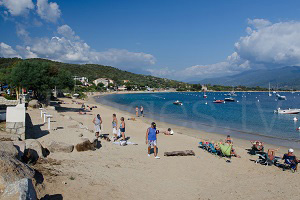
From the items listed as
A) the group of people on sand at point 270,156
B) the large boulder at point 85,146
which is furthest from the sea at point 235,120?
the large boulder at point 85,146

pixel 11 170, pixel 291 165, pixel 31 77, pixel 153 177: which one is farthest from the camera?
pixel 31 77

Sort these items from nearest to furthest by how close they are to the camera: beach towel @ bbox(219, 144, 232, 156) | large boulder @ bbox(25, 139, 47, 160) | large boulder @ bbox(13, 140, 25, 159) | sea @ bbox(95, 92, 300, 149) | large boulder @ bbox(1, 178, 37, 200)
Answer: large boulder @ bbox(1, 178, 37, 200) → large boulder @ bbox(13, 140, 25, 159) → large boulder @ bbox(25, 139, 47, 160) → beach towel @ bbox(219, 144, 232, 156) → sea @ bbox(95, 92, 300, 149)

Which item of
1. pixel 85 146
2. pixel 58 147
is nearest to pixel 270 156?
pixel 85 146

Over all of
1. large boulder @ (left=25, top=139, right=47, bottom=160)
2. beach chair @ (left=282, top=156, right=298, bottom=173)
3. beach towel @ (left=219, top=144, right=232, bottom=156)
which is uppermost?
large boulder @ (left=25, top=139, right=47, bottom=160)

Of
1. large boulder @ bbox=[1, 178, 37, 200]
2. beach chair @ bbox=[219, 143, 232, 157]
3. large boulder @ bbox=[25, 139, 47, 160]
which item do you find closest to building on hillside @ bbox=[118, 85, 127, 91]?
beach chair @ bbox=[219, 143, 232, 157]

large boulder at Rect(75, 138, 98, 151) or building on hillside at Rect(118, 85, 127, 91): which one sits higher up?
building on hillside at Rect(118, 85, 127, 91)

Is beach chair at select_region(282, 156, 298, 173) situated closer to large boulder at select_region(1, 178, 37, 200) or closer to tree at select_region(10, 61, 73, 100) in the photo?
large boulder at select_region(1, 178, 37, 200)

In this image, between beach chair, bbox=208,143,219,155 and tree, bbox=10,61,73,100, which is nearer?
beach chair, bbox=208,143,219,155

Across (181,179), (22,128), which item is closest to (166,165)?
(181,179)

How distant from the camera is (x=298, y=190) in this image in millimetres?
8406

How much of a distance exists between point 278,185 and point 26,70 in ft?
86.7

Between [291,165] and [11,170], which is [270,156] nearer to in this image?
[291,165]

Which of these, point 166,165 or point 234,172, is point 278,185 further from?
point 166,165

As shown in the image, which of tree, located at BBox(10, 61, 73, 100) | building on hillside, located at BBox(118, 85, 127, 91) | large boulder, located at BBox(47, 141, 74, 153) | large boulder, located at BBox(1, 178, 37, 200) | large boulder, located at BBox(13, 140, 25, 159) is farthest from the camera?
building on hillside, located at BBox(118, 85, 127, 91)
